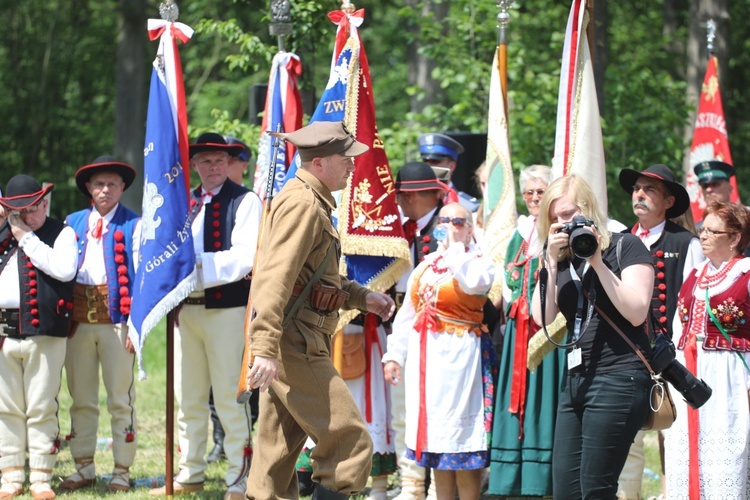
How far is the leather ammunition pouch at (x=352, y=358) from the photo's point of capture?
22.8ft

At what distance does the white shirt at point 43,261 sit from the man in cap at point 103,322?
0.22 meters

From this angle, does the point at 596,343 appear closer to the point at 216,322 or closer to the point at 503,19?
Answer: the point at 216,322

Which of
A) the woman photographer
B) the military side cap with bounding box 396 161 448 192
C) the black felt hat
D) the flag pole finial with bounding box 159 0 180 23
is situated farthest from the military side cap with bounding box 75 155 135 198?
the woman photographer

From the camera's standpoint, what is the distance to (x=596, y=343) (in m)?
4.67

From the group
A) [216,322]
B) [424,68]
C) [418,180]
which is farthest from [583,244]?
[424,68]

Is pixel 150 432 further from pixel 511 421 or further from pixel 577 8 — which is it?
pixel 577 8

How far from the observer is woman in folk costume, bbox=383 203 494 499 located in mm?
6227

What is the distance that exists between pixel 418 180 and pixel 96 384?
2636 millimetres

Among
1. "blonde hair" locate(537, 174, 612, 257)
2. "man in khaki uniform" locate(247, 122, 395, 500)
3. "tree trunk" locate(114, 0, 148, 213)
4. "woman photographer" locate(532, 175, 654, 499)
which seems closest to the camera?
"woman photographer" locate(532, 175, 654, 499)

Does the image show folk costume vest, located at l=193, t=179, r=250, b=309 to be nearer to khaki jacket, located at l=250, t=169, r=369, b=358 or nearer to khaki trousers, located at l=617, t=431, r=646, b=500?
khaki jacket, located at l=250, t=169, r=369, b=358

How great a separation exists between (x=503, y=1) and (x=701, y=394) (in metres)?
3.61

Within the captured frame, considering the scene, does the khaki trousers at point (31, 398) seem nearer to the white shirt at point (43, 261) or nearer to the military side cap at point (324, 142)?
Answer: the white shirt at point (43, 261)

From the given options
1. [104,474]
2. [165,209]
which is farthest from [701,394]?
[104,474]

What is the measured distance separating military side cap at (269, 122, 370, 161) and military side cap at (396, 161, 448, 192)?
2.13 meters
